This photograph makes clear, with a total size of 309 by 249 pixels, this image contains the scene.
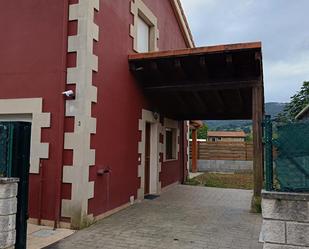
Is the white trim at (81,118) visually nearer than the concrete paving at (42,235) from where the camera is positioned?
No

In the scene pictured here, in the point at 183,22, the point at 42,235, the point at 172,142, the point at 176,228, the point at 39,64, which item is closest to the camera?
the point at 42,235

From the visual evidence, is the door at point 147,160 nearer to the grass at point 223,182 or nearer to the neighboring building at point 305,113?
the grass at point 223,182

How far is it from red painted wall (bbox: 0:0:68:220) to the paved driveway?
3.58ft

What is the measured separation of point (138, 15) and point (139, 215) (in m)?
5.21

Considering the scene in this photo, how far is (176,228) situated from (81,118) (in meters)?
2.55

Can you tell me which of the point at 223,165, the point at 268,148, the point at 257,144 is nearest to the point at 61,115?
the point at 268,148

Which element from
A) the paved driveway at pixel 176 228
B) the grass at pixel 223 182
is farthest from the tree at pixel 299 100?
the paved driveway at pixel 176 228

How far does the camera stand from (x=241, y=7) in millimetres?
11336

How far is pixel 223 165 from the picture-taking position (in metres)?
19.1

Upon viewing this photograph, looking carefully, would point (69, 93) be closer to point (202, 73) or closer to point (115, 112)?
point (115, 112)

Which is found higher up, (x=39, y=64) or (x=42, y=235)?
(x=39, y=64)

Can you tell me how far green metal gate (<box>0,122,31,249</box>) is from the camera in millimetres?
3939

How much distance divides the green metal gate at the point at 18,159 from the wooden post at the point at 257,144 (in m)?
4.77

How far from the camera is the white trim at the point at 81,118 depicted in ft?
17.6
